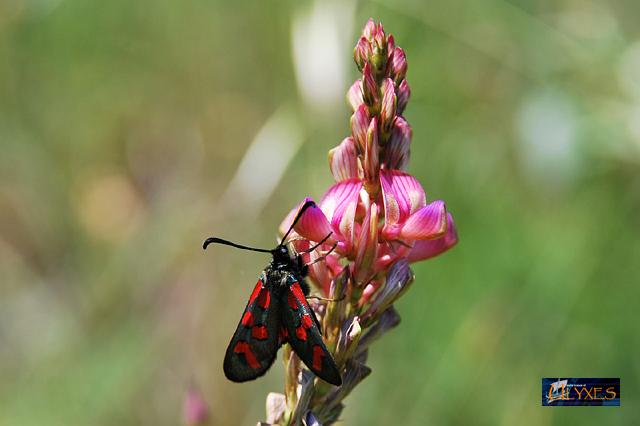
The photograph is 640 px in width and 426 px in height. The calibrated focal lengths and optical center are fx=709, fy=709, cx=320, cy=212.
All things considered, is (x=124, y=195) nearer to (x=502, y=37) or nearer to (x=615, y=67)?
(x=502, y=37)

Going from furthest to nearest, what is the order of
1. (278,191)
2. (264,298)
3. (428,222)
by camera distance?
(278,191) → (264,298) → (428,222)

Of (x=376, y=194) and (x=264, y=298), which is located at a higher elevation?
(x=376, y=194)

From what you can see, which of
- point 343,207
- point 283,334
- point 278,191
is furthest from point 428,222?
point 278,191

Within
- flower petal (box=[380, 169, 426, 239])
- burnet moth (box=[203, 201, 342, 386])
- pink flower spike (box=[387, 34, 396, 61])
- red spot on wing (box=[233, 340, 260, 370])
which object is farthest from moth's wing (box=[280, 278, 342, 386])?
pink flower spike (box=[387, 34, 396, 61])

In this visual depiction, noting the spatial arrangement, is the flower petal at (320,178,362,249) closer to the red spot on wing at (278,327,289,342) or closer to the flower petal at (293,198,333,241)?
the flower petal at (293,198,333,241)

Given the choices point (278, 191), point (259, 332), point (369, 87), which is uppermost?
point (278, 191)

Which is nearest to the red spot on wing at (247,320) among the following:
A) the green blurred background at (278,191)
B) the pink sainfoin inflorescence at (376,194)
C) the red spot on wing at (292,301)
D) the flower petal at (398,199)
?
the red spot on wing at (292,301)

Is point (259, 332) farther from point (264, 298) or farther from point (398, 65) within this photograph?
point (398, 65)

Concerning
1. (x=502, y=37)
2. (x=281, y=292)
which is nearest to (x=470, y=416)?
(x=281, y=292)
